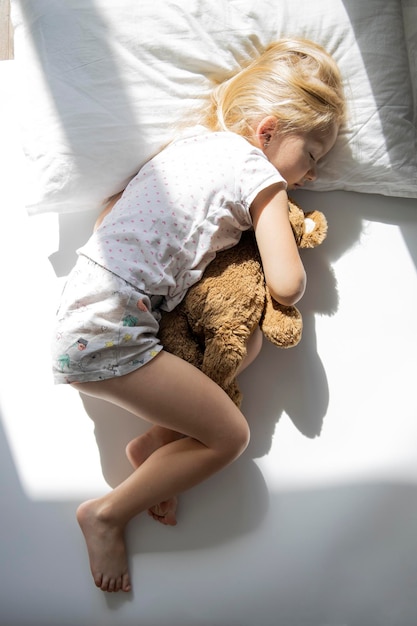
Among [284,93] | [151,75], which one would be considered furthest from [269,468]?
[151,75]

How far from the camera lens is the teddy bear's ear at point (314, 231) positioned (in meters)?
1.18

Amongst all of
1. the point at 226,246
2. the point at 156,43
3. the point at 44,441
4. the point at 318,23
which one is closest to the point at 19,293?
the point at 44,441

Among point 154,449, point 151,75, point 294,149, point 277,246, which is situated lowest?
point 154,449

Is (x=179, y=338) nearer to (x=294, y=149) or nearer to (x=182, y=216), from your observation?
(x=182, y=216)

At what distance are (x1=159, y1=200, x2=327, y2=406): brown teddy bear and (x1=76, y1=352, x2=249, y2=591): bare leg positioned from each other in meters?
0.04

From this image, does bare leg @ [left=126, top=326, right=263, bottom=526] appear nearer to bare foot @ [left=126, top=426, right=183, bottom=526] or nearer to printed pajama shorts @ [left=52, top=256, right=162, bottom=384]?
bare foot @ [left=126, top=426, right=183, bottom=526]

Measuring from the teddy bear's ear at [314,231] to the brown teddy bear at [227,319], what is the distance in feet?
0.37

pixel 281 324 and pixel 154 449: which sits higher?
pixel 281 324

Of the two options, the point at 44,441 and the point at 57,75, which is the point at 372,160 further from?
the point at 44,441

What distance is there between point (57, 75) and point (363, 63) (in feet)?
2.07

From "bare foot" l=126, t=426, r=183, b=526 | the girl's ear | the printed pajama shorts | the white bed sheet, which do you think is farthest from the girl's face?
"bare foot" l=126, t=426, r=183, b=526

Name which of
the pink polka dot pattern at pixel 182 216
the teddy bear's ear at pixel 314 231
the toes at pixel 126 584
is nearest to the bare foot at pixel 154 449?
the toes at pixel 126 584

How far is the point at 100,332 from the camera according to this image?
0.99 meters

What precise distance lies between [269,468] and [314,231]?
468 mm
